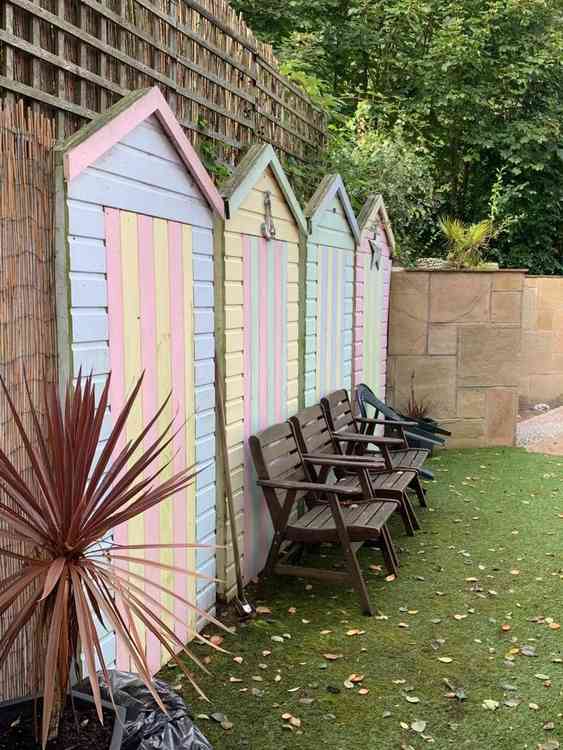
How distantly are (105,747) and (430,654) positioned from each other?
70.0 inches

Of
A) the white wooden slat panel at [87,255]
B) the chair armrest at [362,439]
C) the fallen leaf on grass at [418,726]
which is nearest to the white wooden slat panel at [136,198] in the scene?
the white wooden slat panel at [87,255]

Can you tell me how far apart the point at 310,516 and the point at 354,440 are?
3.51ft

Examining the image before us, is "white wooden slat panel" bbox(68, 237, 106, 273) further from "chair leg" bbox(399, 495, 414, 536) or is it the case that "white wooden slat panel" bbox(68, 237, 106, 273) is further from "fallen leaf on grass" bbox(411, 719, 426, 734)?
"chair leg" bbox(399, 495, 414, 536)

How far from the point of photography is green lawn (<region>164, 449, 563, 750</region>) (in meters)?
2.75

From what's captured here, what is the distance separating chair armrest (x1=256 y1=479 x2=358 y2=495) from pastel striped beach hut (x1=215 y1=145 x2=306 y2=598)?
17 centimetres

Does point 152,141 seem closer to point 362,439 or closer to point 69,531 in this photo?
point 69,531

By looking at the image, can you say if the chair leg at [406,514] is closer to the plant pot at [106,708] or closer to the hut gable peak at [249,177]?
the hut gable peak at [249,177]

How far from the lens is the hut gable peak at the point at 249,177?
3682 mm

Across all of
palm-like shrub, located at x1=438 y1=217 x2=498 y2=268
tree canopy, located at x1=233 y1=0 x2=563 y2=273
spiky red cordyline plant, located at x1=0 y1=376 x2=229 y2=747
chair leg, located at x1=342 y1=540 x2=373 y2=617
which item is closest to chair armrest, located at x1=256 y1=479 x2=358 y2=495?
chair leg, located at x1=342 y1=540 x2=373 y2=617

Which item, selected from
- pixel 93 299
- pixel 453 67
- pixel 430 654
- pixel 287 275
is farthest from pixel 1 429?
pixel 453 67

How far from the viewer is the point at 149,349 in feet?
9.70

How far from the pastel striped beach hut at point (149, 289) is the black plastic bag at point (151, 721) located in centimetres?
42

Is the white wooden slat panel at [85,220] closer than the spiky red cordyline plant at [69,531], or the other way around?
the spiky red cordyline plant at [69,531]

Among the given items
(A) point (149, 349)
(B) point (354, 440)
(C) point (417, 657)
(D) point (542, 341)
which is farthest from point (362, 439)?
(D) point (542, 341)
